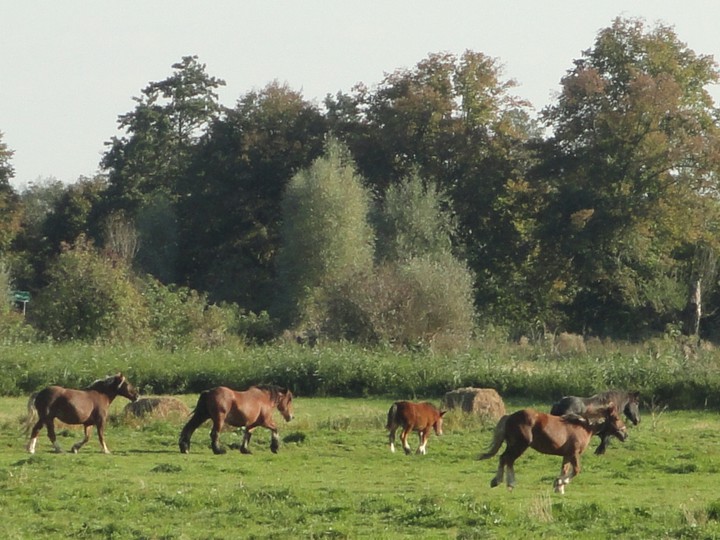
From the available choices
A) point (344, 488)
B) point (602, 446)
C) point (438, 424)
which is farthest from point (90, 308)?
point (344, 488)

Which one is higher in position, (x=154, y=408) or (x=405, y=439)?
(x=154, y=408)

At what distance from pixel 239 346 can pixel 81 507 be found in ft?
105

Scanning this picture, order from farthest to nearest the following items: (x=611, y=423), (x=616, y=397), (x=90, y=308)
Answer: (x=90, y=308) < (x=616, y=397) < (x=611, y=423)

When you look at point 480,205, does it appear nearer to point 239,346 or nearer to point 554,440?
point 239,346

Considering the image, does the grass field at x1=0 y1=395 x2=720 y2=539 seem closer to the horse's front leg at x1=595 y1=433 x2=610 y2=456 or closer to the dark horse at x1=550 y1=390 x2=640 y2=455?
the horse's front leg at x1=595 y1=433 x2=610 y2=456

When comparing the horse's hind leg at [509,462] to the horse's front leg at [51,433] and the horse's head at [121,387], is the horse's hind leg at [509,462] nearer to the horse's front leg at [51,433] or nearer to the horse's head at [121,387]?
the horse's front leg at [51,433]

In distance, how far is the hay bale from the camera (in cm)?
2981

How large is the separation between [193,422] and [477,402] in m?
7.65

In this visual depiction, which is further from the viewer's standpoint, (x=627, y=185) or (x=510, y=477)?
(x=627, y=185)

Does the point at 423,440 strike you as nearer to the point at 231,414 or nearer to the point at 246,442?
the point at 246,442

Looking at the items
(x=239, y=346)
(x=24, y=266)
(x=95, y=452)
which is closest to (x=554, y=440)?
(x=95, y=452)

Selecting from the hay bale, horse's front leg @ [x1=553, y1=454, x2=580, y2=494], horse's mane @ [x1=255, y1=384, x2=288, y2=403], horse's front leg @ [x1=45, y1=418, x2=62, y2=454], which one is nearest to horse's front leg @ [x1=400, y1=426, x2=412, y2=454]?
horse's mane @ [x1=255, y1=384, x2=288, y2=403]

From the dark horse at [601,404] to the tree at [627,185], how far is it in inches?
1381

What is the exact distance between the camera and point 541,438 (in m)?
18.9
